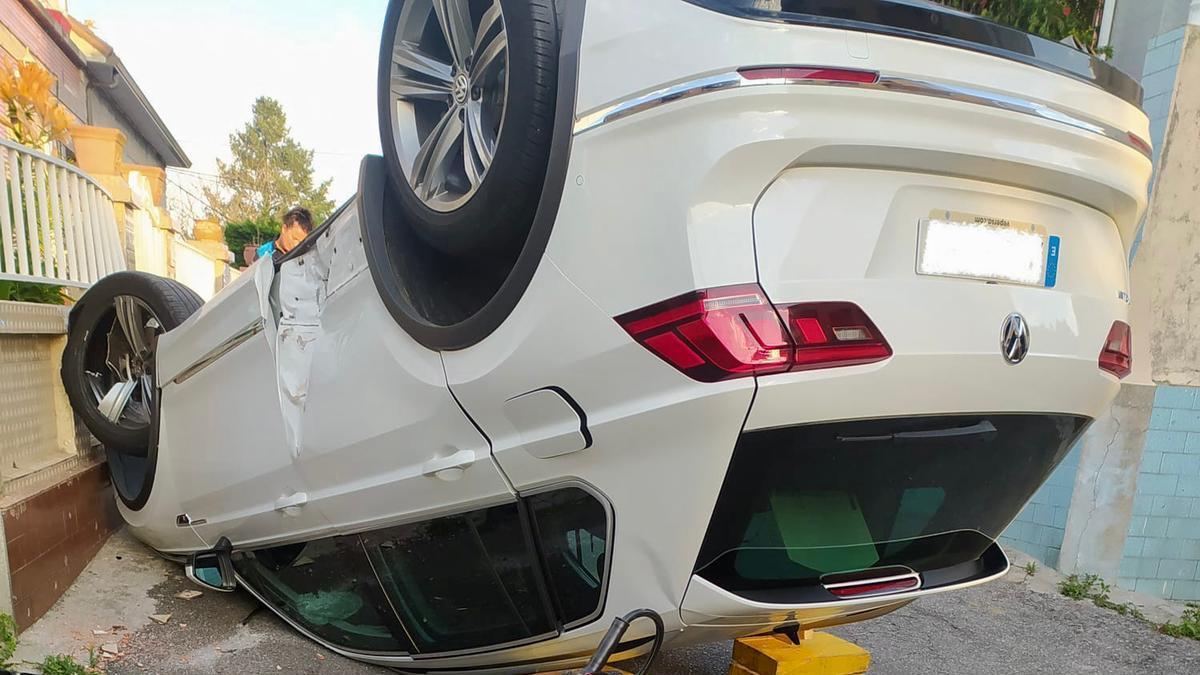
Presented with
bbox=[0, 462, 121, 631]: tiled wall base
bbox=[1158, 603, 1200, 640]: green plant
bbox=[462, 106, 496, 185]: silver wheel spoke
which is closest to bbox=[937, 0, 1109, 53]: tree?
bbox=[1158, 603, 1200, 640]: green plant

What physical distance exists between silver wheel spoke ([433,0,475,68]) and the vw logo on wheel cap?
1426 millimetres

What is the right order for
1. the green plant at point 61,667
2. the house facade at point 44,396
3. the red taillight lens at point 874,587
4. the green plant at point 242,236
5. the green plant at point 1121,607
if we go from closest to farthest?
the red taillight lens at point 874,587 < the green plant at point 61,667 < the house facade at point 44,396 < the green plant at point 1121,607 < the green plant at point 242,236

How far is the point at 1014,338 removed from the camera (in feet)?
5.00

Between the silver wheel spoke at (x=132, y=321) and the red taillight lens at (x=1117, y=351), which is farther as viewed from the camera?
the silver wheel spoke at (x=132, y=321)

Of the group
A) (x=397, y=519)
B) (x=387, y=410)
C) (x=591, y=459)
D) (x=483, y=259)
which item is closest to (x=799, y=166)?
(x=591, y=459)

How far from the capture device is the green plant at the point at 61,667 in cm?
228

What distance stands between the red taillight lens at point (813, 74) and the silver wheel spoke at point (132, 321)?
10.4 ft

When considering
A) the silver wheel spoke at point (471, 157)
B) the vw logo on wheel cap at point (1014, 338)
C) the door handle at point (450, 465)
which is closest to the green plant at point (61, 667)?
the door handle at point (450, 465)

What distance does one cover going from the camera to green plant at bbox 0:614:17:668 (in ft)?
7.66

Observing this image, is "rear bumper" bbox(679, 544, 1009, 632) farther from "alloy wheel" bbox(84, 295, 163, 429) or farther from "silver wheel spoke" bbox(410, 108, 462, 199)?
"alloy wheel" bbox(84, 295, 163, 429)

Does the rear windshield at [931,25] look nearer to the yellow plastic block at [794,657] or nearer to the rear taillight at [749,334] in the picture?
the rear taillight at [749,334]

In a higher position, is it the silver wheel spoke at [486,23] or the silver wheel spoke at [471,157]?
the silver wheel spoke at [486,23]

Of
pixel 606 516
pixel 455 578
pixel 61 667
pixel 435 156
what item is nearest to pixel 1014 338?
pixel 606 516

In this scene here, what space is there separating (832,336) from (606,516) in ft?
Answer: 2.12
